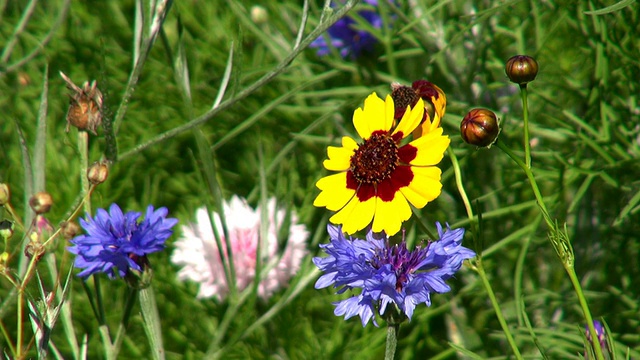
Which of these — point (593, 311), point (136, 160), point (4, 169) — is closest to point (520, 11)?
point (593, 311)

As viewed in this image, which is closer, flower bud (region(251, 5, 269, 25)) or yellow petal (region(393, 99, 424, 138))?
yellow petal (region(393, 99, 424, 138))

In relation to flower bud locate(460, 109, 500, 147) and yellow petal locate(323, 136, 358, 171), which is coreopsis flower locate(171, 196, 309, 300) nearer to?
yellow petal locate(323, 136, 358, 171)

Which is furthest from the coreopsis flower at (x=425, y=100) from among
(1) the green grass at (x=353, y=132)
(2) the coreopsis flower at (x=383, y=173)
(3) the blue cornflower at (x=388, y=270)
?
(1) the green grass at (x=353, y=132)

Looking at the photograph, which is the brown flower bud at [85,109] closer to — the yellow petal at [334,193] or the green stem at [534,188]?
the yellow petal at [334,193]

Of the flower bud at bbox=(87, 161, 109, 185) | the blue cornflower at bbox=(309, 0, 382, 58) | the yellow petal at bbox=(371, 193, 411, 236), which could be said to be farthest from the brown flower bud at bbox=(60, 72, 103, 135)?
the blue cornflower at bbox=(309, 0, 382, 58)

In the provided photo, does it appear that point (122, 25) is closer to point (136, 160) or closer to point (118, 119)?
point (136, 160)

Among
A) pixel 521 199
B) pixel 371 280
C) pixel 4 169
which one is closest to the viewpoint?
pixel 371 280
